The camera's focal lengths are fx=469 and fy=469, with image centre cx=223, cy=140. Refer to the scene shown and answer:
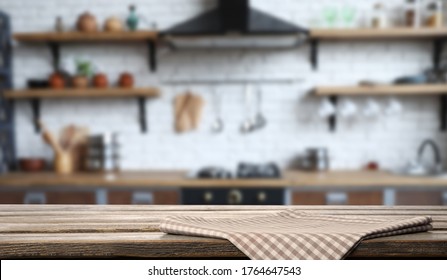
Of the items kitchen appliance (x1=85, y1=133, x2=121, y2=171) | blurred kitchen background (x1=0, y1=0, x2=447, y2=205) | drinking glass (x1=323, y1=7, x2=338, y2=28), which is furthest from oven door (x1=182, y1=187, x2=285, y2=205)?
drinking glass (x1=323, y1=7, x2=338, y2=28)

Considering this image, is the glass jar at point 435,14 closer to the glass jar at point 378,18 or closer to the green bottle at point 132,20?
the glass jar at point 378,18

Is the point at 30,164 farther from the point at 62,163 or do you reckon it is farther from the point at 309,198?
the point at 309,198

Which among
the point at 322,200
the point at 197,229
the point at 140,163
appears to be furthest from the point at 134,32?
the point at 197,229

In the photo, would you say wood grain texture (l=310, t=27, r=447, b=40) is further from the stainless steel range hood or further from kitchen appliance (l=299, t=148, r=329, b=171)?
kitchen appliance (l=299, t=148, r=329, b=171)

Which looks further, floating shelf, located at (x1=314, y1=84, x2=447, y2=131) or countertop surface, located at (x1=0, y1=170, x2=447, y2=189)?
floating shelf, located at (x1=314, y1=84, x2=447, y2=131)

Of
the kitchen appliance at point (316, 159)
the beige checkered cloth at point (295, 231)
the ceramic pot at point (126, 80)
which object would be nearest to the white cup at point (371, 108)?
the kitchen appliance at point (316, 159)

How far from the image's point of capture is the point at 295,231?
92 centimetres

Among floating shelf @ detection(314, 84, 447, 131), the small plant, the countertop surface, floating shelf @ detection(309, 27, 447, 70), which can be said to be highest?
floating shelf @ detection(309, 27, 447, 70)

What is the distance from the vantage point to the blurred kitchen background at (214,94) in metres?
3.53

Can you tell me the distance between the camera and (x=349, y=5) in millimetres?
3635

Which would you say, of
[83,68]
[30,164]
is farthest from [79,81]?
[30,164]

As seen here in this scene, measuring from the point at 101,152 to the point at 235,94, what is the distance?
3.70ft

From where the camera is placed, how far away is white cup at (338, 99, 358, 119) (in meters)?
3.48
